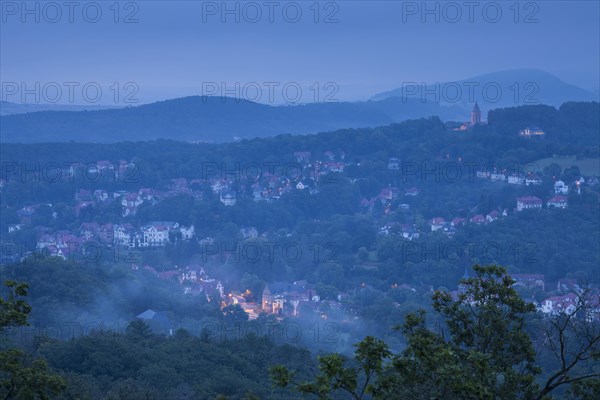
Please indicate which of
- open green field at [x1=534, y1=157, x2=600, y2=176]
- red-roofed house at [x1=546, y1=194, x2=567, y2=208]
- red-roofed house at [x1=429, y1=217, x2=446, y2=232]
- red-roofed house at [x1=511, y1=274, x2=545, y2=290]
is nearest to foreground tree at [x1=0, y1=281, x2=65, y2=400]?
red-roofed house at [x1=511, y1=274, x2=545, y2=290]

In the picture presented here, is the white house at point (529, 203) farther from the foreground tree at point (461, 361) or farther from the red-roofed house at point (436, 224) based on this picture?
the foreground tree at point (461, 361)

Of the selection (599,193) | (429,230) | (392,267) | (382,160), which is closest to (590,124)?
(382,160)

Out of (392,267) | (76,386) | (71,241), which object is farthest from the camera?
(71,241)

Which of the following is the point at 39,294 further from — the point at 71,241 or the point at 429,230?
A: the point at 429,230

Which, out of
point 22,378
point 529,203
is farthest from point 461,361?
point 529,203

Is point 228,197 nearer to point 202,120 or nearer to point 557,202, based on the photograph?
point 557,202

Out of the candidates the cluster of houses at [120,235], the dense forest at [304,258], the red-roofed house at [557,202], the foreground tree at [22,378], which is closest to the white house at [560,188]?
the dense forest at [304,258]
